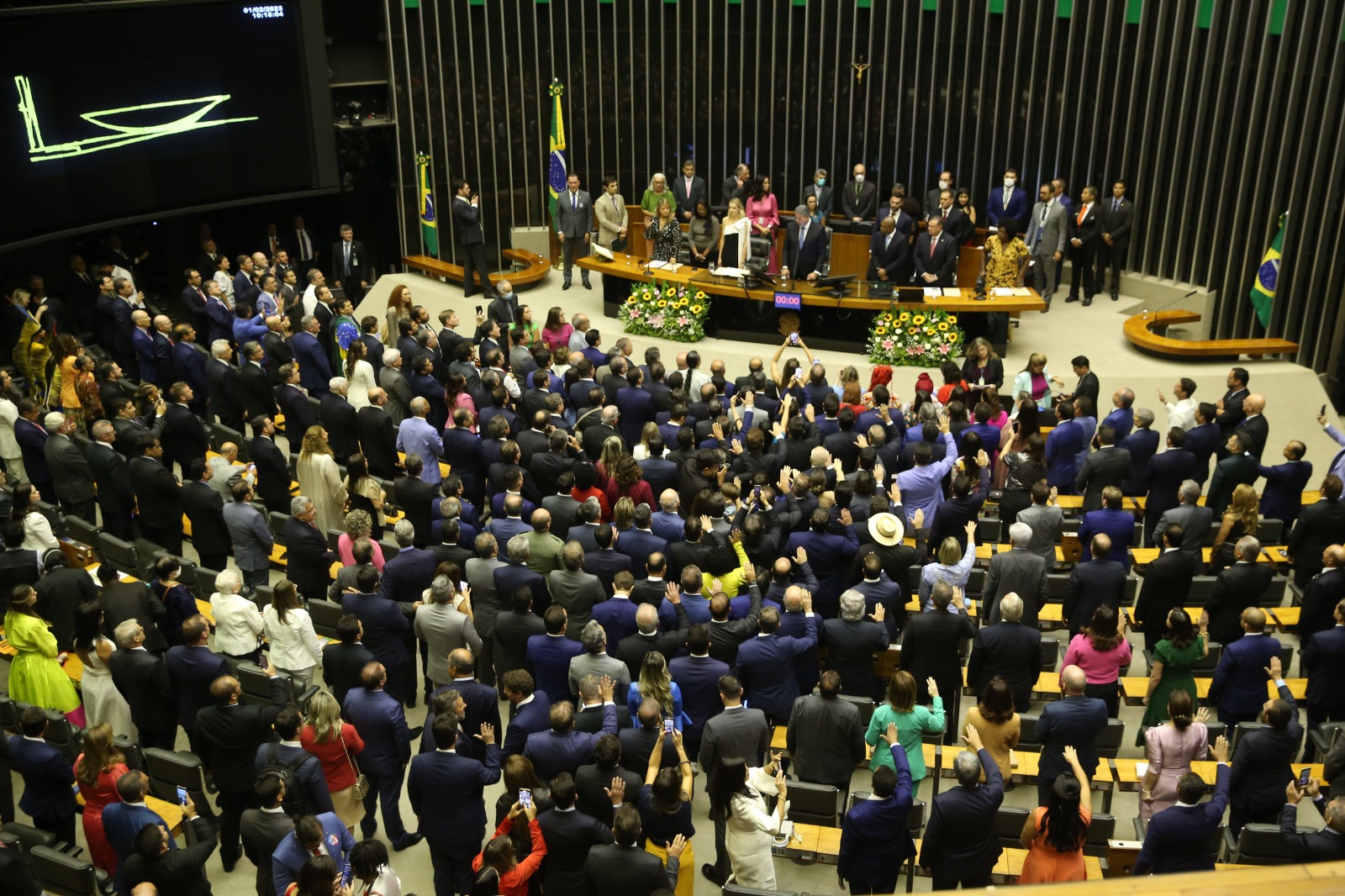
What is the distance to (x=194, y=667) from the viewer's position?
7191 mm

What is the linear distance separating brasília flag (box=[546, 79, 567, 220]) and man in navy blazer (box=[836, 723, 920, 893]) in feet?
39.5

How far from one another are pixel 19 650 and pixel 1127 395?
8.41m

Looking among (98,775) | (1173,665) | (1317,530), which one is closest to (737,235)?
(1317,530)

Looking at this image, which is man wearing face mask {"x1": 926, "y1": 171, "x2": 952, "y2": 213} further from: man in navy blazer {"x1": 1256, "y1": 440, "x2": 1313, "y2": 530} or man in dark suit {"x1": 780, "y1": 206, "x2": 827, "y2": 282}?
man in navy blazer {"x1": 1256, "y1": 440, "x2": 1313, "y2": 530}

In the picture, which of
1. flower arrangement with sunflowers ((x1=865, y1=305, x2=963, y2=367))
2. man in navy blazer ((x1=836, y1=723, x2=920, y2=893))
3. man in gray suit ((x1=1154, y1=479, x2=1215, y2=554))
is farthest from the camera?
flower arrangement with sunflowers ((x1=865, y1=305, x2=963, y2=367))

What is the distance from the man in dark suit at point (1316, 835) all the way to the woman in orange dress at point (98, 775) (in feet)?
19.1

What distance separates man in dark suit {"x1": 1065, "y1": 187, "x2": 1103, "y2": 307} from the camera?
609 inches

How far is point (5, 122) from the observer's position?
14.4 meters

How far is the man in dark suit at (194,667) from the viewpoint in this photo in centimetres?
712

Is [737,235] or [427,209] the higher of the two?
[737,235]

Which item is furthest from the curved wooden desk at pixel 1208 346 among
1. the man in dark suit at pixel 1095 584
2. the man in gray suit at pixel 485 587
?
the man in gray suit at pixel 485 587

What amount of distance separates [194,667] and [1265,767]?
239 inches

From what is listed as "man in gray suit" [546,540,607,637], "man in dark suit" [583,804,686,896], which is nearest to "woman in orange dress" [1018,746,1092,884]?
"man in dark suit" [583,804,686,896]

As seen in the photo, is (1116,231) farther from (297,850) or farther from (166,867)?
(166,867)
